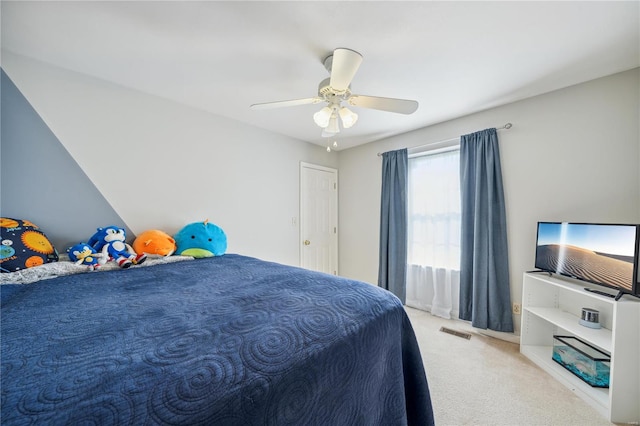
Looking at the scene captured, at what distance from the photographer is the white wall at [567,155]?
184 cm

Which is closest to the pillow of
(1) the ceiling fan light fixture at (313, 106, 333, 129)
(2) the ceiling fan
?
(2) the ceiling fan

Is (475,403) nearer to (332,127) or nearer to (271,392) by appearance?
(271,392)

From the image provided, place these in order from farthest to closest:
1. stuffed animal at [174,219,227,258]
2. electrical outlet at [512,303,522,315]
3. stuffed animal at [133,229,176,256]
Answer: electrical outlet at [512,303,522,315]
stuffed animal at [174,219,227,258]
stuffed animal at [133,229,176,256]

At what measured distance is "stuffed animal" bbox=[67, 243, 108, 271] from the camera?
5.27 ft

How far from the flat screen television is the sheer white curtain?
2.77 feet

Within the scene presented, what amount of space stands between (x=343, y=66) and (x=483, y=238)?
2.23 metres

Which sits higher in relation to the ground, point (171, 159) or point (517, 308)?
point (171, 159)

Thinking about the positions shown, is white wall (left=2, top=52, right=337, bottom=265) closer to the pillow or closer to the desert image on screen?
the pillow

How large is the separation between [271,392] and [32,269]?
1.69 m

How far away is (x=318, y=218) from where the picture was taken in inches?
148

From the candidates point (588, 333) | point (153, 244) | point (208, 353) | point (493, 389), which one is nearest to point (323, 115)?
point (208, 353)

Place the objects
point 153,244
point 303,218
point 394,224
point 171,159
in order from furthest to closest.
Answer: point 303,218 → point 394,224 → point 171,159 → point 153,244

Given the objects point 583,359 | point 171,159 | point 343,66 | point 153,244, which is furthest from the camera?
point 171,159

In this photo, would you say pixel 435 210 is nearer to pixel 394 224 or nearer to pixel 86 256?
pixel 394 224
